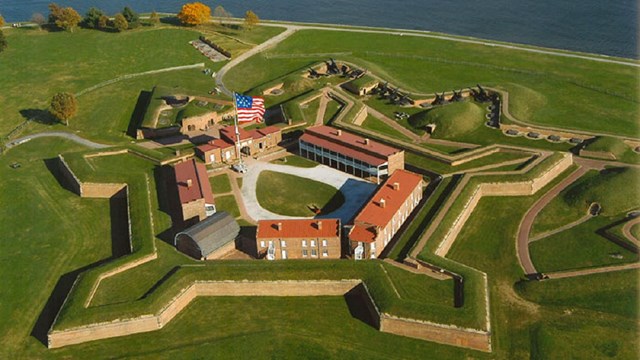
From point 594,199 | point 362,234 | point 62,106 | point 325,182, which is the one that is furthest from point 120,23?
point 594,199

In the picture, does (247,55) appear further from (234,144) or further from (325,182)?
(325,182)

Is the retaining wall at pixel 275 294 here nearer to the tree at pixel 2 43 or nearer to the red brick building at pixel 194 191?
the red brick building at pixel 194 191

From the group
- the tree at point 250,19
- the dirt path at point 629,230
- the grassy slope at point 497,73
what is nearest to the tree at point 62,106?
the grassy slope at point 497,73

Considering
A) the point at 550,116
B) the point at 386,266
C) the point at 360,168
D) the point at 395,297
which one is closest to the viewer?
the point at 395,297

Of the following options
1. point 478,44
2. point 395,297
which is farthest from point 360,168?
point 478,44

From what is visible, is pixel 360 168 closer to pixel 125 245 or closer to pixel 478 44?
pixel 125 245

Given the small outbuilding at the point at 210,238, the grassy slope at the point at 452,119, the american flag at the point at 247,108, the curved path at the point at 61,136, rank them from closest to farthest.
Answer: the small outbuilding at the point at 210,238, the american flag at the point at 247,108, the grassy slope at the point at 452,119, the curved path at the point at 61,136
